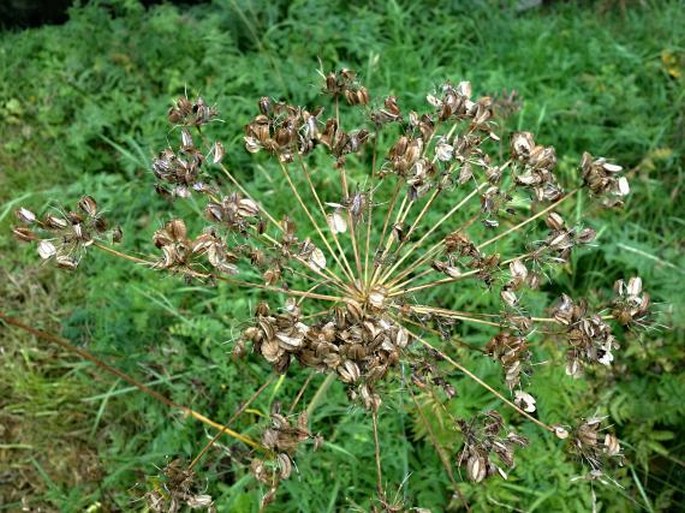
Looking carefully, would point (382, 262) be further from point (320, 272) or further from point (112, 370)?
point (112, 370)

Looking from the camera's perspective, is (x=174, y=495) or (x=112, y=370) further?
(x=112, y=370)

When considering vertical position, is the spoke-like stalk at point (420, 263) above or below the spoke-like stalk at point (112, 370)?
above

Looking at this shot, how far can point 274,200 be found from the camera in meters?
3.63

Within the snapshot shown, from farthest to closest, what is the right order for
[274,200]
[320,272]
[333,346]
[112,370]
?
[274,200] < [112,370] < [320,272] < [333,346]

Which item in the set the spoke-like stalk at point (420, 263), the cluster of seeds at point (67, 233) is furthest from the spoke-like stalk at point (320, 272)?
the cluster of seeds at point (67, 233)

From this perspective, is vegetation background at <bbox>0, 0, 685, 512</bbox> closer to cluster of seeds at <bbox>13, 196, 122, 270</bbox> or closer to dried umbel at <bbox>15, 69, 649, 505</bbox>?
dried umbel at <bbox>15, 69, 649, 505</bbox>

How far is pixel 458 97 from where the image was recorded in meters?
2.01

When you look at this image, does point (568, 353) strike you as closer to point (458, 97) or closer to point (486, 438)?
point (486, 438)

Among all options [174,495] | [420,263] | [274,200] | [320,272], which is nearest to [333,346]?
[320,272]

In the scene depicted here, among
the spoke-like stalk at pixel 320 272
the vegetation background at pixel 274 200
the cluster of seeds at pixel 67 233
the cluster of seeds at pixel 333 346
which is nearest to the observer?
the cluster of seeds at pixel 333 346

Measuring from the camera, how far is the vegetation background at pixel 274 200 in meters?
2.79

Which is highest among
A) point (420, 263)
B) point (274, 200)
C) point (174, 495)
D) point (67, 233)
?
point (67, 233)

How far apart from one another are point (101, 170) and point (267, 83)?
112cm

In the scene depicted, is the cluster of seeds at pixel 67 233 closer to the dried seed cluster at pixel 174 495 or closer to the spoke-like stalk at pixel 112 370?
the spoke-like stalk at pixel 112 370
